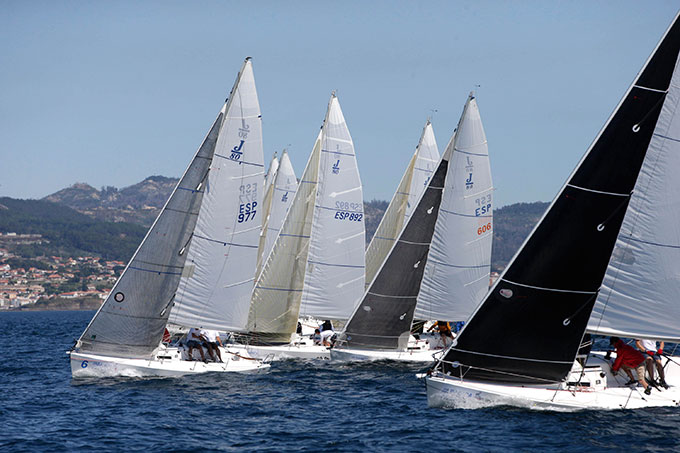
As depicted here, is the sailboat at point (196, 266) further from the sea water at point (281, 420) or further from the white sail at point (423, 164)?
the white sail at point (423, 164)

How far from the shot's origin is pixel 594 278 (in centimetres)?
1777

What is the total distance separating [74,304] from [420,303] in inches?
5165

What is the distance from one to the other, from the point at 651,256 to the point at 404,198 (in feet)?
59.9

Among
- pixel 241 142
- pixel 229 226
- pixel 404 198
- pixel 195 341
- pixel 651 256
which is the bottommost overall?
pixel 195 341

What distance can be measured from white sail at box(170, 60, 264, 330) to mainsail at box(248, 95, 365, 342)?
525 cm

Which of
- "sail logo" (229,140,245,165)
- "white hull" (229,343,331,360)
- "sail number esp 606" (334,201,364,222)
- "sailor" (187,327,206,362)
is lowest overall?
"white hull" (229,343,331,360)

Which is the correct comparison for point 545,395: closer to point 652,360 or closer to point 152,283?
point 652,360

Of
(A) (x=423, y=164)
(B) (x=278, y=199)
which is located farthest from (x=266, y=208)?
(A) (x=423, y=164)

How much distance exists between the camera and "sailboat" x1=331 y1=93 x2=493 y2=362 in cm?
2728

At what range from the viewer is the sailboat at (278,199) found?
126ft

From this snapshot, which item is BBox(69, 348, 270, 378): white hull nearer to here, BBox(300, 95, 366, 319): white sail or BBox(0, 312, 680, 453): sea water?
BBox(0, 312, 680, 453): sea water

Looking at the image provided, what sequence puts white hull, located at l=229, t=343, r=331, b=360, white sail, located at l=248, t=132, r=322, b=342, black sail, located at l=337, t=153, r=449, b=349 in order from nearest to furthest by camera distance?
black sail, located at l=337, t=153, r=449, b=349
white hull, located at l=229, t=343, r=331, b=360
white sail, located at l=248, t=132, r=322, b=342

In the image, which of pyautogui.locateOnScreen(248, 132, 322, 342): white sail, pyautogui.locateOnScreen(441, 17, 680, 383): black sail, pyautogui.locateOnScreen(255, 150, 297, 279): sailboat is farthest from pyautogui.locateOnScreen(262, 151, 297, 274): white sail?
pyautogui.locateOnScreen(441, 17, 680, 383): black sail

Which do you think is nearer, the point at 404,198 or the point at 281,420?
the point at 281,420
